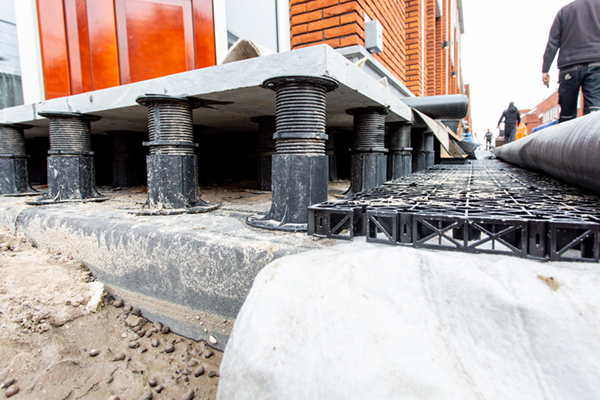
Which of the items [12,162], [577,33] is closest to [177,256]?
[12,162]

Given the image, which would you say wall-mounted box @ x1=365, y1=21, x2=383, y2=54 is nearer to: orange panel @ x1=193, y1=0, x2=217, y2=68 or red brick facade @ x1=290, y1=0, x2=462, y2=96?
red brick facade @ x1=290, y1=0, x2=462, y2=96

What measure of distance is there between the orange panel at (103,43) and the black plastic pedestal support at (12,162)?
1629 mm

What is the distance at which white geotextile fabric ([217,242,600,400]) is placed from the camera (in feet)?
3.29

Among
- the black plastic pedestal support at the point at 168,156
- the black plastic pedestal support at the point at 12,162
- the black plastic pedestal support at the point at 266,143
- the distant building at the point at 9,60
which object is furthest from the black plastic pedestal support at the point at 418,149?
the distant building at the point at 9,60

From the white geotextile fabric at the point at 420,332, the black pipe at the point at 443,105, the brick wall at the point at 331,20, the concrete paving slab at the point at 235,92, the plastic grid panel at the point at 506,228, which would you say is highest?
the brick wall at the point at 331,20

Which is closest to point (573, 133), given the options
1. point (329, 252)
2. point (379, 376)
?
point (329, 252)

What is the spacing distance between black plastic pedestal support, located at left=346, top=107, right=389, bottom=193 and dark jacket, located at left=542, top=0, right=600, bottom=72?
3.08m

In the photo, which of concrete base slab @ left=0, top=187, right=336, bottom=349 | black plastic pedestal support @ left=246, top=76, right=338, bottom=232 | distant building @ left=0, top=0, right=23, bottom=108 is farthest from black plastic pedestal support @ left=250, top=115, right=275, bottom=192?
distant building @ left=0, top=0, right=23, bottom=108

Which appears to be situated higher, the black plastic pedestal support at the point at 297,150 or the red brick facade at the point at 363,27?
the red brick facade at the point at 363,27

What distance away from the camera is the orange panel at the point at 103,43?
5555 mm

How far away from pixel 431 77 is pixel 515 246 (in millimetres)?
13447

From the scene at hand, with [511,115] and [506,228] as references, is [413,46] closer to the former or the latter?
[511,115]

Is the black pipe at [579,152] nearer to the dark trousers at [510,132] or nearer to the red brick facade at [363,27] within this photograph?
the red brick facade at [363,27]

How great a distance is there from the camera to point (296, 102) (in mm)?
2312
